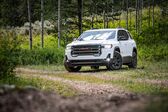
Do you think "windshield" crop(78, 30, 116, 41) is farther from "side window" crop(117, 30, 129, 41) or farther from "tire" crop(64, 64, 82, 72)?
"tire" crop(64, 64, 82, 72)

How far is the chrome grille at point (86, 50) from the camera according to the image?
75.2 ft

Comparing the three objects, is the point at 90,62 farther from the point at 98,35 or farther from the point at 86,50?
the point at 98,35

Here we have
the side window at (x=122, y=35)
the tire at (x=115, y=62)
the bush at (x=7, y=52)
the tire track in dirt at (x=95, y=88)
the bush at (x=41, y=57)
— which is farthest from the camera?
the bush at (x=41, y=57)

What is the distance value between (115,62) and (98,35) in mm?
1502

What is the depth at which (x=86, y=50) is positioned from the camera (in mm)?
22969

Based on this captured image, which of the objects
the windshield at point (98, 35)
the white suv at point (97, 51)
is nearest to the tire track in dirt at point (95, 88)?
the white suv at point (97, 51)

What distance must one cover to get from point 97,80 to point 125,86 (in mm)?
2127

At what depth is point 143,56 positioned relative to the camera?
39469 mm

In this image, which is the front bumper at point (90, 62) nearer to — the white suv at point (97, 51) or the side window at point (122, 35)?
the white suv at point (97, 51)

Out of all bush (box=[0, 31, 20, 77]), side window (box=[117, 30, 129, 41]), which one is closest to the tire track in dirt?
bush (box=[0, 31, 20, 77])

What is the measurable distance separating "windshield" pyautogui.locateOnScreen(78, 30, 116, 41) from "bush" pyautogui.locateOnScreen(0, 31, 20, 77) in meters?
7.84

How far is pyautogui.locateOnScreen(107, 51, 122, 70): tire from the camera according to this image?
23.4m

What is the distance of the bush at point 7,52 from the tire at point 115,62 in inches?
297

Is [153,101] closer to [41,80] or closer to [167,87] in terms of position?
[167,87]
